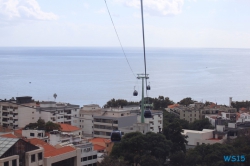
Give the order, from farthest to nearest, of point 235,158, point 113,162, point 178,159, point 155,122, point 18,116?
1. point 155,122
2. point 18,116
3. point 178,159
4. point 235,158
5. point 113,162

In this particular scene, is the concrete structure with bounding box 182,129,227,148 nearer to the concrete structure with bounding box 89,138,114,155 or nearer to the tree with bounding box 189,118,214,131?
the tree with bounding box 189,118,214,131

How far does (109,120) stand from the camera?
64.7 feet

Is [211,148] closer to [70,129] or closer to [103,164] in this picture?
[103,164]

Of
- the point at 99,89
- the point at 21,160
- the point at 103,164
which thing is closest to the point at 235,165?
the point at 103,164

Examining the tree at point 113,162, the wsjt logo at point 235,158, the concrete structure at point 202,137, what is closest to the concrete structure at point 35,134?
the tree at point 113,162

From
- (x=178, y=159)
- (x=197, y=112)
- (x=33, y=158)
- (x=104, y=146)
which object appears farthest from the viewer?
(x=197, y=112)

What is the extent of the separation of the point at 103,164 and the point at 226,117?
12.4 m

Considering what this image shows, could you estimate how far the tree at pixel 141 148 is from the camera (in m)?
13.0

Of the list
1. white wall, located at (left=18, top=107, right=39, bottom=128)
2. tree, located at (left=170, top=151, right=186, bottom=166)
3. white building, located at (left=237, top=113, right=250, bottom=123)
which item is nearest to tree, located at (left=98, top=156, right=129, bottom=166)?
tree, located at (left=170, top=151, right=186, bottom=166)

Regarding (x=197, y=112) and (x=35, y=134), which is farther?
(x=197, y=112)

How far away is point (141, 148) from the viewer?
13312 mm

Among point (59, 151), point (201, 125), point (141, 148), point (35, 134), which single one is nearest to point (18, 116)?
point (35, 134)

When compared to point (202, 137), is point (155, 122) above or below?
above

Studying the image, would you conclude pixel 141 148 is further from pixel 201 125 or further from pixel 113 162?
pixel 201 125
